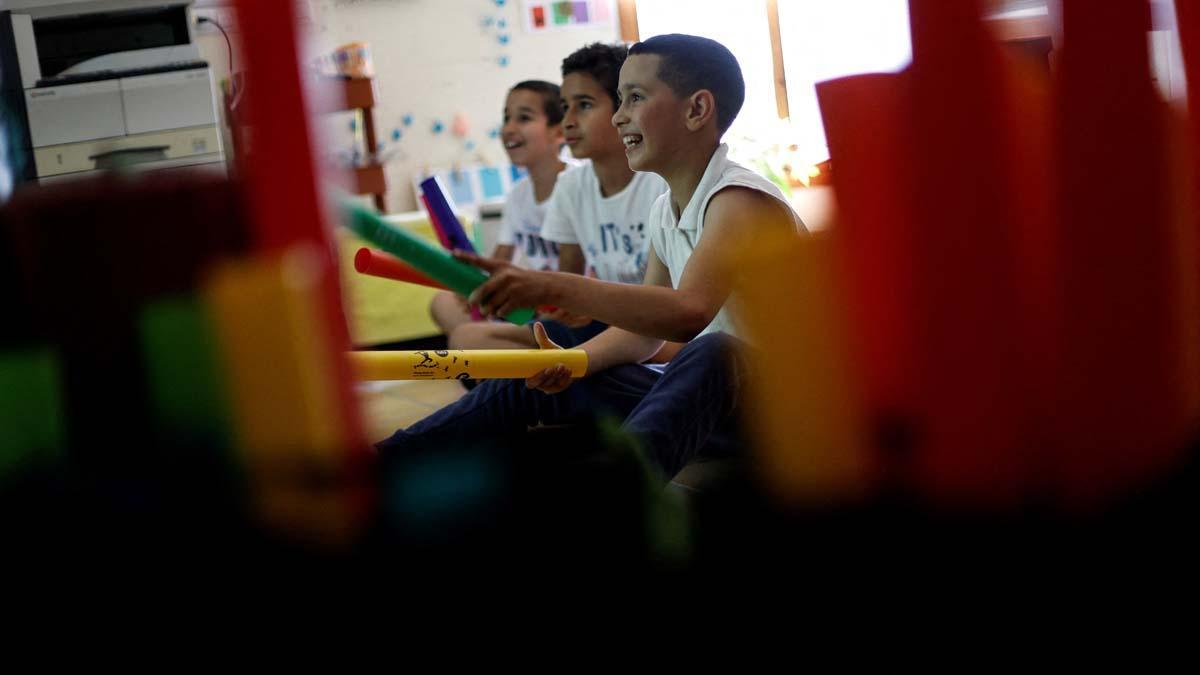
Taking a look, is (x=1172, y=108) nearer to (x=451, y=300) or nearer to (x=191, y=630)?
(x=191, y=630)

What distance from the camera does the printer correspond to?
116 inches

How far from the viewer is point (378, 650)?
0.31m

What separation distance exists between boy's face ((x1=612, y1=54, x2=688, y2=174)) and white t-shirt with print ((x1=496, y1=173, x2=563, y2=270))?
3.00 feet

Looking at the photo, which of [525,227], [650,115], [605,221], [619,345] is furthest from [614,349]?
[525,227]

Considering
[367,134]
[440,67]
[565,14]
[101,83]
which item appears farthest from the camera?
[565,14]

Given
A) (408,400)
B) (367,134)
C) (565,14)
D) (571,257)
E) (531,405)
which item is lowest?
(408,400)

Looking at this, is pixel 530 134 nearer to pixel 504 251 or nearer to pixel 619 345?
pixel 504 251

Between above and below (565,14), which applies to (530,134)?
below

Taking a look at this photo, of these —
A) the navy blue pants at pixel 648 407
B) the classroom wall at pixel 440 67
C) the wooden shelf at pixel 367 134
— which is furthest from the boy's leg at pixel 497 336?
the classroom wall at pixel 440 67

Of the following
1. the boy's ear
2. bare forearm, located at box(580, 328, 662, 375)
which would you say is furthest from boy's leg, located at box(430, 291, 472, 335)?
the boy's ear

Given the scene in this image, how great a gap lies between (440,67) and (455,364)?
3578mm

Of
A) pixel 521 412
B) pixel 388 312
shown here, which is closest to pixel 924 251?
pixel 521 412

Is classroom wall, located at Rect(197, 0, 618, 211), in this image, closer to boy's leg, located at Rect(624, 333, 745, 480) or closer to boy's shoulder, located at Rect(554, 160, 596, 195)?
boy's shoulder, located at Rect(554, 160, 596, 195)

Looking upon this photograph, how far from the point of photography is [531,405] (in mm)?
1276
